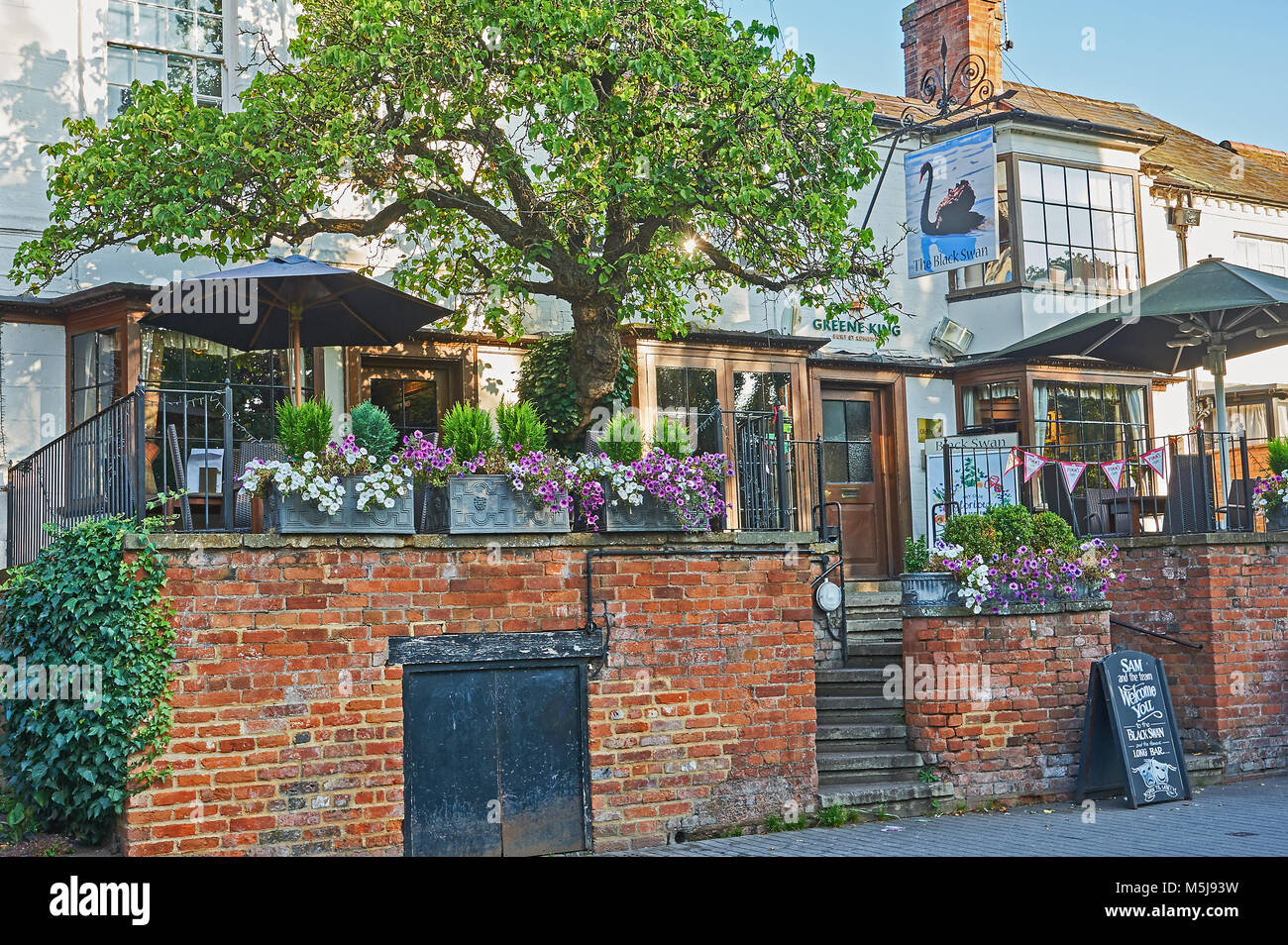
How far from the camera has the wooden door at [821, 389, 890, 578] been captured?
14562 millimetres

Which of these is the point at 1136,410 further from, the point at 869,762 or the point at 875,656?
the point at 869,762

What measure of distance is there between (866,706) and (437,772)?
3848 millimetres

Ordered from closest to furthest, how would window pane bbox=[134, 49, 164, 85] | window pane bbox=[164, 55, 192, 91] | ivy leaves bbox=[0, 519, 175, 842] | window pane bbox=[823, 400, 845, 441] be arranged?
ivy leaves bbox=[0, 519, 175, 842], window pane bbox=[134, 49, 164, 85], window pane bbox=[164, 55, 192, 91], window pane bbox=[823, 400, 845, 441]

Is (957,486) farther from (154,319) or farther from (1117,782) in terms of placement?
(154,319)

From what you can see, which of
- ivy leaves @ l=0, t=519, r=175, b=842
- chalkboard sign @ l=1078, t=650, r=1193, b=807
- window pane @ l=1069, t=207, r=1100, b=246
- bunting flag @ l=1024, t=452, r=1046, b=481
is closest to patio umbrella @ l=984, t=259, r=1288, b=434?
bunting flag @ l=1024, t=452, r=1046, b=481

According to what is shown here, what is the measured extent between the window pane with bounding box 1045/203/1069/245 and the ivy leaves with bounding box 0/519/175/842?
11.5 meters

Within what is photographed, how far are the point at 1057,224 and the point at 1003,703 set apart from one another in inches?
296

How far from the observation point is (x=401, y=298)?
31.5ft

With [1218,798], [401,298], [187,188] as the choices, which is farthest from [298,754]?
[1218,798]

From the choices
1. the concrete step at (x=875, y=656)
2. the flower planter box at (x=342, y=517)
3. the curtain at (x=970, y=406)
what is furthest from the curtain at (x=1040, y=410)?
the flower planter box at (x=342, y=517)

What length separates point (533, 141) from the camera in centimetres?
1002

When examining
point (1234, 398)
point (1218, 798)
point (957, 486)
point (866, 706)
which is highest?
point (1234, 398)

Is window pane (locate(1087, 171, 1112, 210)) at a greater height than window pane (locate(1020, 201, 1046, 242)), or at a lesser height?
greater

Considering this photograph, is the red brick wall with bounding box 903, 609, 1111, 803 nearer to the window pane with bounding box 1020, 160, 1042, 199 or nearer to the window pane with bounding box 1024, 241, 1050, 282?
the window pane with bounding box 1024, 241, 1050, 282
